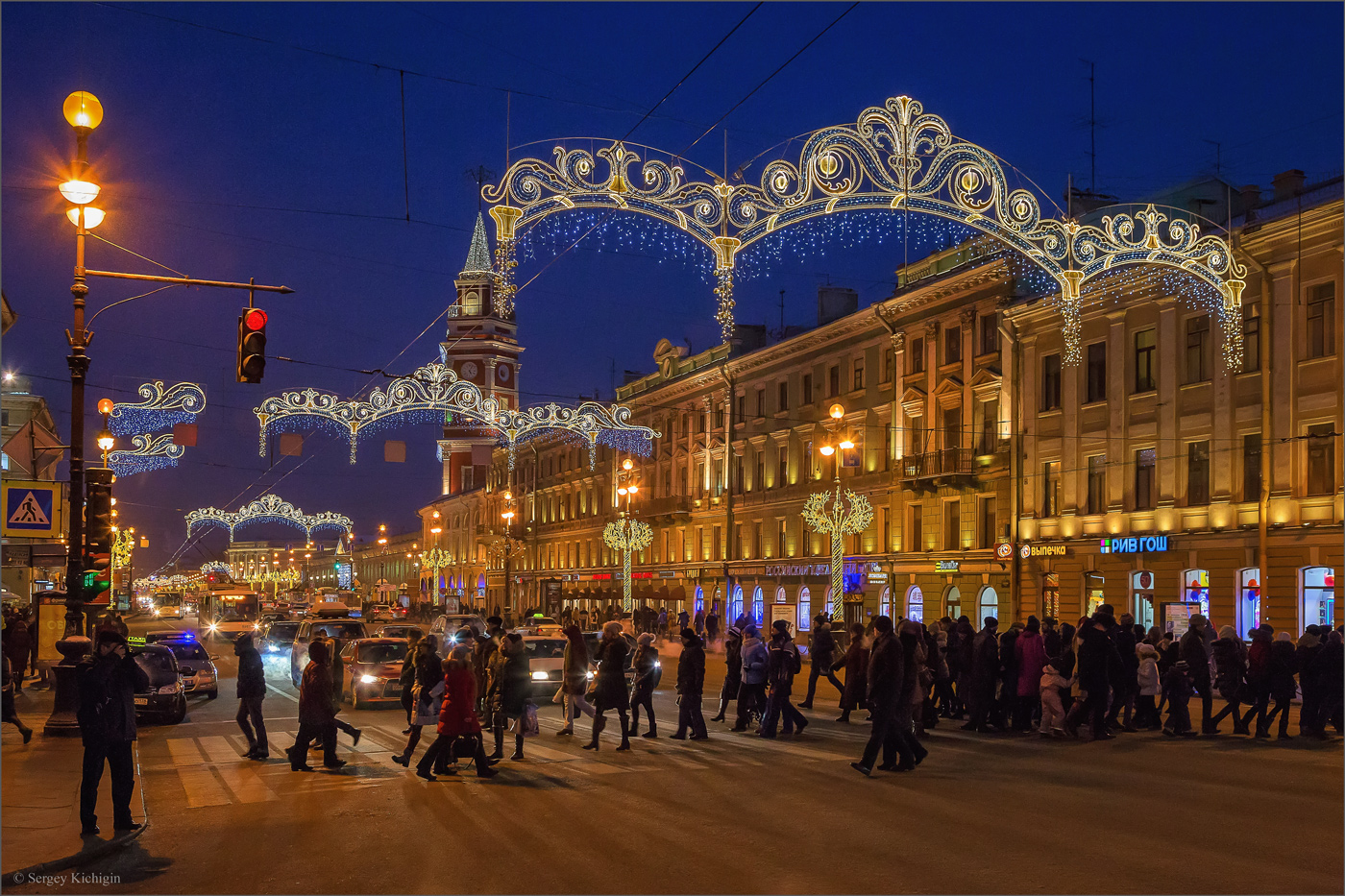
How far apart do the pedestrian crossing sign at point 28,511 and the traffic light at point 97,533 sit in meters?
0.52

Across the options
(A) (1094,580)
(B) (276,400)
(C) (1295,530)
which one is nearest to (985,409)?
(A) (1094,580)

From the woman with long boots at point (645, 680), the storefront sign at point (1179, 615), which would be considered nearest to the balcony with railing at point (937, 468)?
the storefront sign at point (1179, 615)

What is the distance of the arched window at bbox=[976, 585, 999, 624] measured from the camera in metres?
44.4

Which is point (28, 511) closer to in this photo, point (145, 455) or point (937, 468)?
point (145, 455)

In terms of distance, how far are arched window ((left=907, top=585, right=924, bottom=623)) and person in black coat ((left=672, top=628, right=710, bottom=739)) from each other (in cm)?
3197

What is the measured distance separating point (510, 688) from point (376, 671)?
8158mm

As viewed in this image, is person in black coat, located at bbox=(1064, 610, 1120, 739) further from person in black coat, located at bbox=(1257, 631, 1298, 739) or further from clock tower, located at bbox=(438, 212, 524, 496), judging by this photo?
clock tower, located at bbox=(438, 212, 524, 496)

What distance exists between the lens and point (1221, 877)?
8.64m

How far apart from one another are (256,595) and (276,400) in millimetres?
49253

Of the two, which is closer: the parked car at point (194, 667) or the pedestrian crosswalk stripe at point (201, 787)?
the pedestrian crosswalk stripe at point (201, 787)

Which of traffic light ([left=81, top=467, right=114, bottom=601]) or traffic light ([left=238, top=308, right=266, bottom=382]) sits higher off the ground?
traffic light ([left=238, top=308, right=266, bottom=382])

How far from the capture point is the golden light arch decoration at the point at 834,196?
53.3ft

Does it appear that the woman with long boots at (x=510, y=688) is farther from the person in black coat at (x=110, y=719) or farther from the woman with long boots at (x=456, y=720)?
the person in black coat at (x=110, y=719)

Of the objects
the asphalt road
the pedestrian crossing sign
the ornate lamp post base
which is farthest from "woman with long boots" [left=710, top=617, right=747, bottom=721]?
the pedestrian crossing sign
